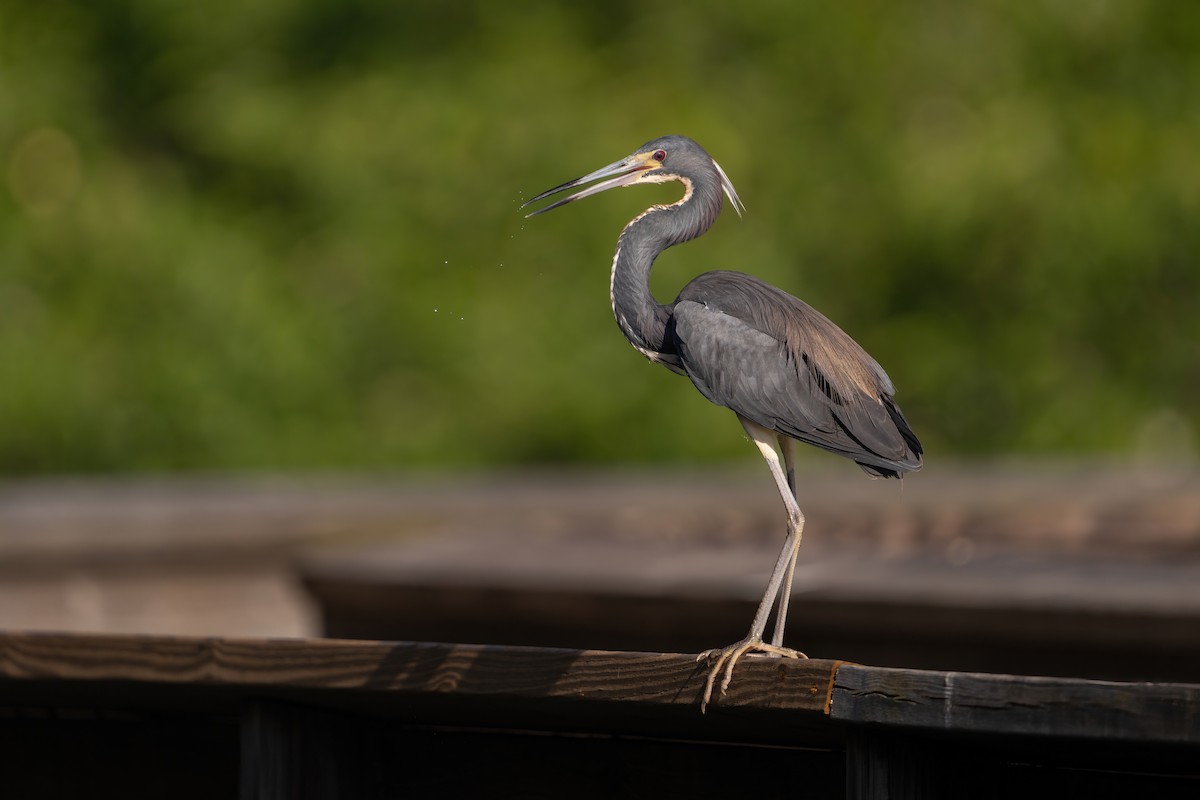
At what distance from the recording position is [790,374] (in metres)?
2.53

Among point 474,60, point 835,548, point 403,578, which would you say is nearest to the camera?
point 403,578

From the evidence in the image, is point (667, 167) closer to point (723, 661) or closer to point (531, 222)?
point (723, 661)

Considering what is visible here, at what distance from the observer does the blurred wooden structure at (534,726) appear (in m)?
2.13

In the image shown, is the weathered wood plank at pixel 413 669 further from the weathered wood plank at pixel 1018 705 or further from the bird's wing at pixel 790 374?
the bird's wing at pixel 790 374

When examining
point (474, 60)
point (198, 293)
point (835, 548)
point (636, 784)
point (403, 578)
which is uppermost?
point (474, 60)

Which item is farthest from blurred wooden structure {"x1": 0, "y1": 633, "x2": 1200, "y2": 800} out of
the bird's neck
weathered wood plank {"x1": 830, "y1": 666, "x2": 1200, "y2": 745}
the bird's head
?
the bird's head

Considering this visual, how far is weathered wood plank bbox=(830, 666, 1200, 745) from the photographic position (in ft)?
6.39

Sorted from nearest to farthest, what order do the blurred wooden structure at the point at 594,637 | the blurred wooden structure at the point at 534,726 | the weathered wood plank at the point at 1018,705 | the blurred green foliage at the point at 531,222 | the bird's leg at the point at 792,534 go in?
the weathered wood plank at the point at 1018,705 < the blurred wooden structure at the point at 534,726 < the blurred wooden structure at the point at 594,637 < the bird's leg at the point at 792,534 < the blurred green foliage at the point at 531,222

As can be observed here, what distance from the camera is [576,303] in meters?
13.5

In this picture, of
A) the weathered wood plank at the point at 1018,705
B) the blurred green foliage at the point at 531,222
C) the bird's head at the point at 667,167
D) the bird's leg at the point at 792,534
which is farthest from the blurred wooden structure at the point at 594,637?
the blurred green foliage at the point at 531,222

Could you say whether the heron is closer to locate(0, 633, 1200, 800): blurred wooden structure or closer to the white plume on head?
the white plume on head

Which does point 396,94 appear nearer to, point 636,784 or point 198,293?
point 198,293

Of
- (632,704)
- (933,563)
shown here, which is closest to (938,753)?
(632,704)

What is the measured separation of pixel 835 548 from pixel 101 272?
8.37 meters
